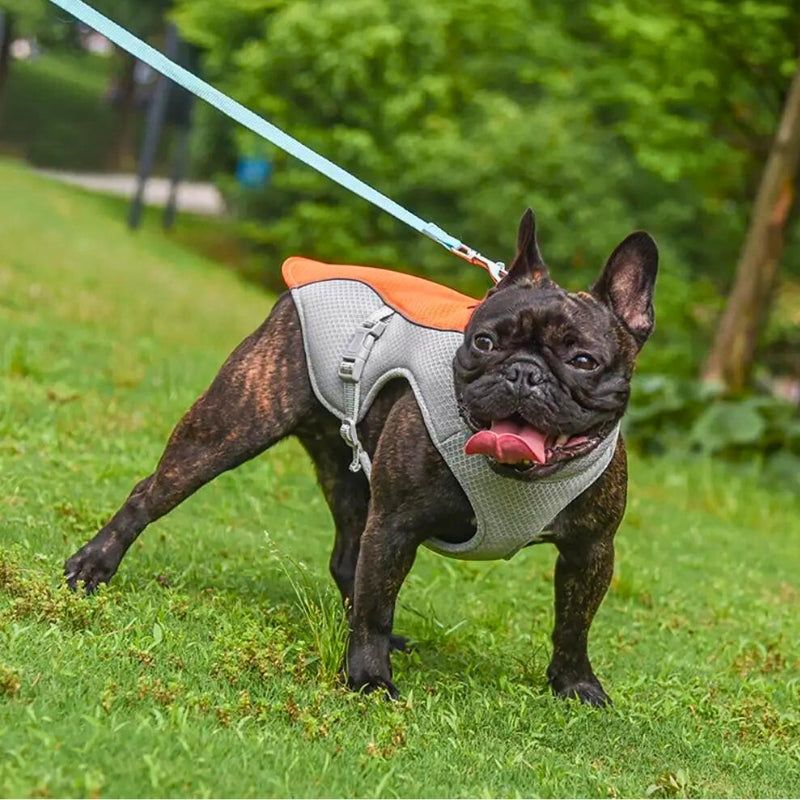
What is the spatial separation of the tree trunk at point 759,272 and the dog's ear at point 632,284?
1088cm

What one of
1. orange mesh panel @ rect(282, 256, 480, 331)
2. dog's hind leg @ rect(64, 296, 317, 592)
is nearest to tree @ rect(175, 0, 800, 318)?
orange mesh panel @ rect(282, 256, 480, 331)

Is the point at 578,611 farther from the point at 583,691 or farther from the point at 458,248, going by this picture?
the point at 458,248

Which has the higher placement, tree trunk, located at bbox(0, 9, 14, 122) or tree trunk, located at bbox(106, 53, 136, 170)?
tree trunk, located at bbox(0, 9, 14, 122)

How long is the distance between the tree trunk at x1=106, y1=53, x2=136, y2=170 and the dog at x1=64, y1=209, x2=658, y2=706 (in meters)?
31.9

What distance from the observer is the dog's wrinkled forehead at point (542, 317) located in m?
4.57

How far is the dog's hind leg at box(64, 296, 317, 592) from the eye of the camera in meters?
5.55

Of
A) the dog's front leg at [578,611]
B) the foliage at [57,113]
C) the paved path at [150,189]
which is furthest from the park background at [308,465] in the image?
the foliage at [57,113]

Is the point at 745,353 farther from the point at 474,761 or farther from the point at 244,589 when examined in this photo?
the point at 474,761

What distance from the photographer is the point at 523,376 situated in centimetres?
444

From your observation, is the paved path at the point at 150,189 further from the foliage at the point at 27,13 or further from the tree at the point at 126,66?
the foliage at the point at 27,13

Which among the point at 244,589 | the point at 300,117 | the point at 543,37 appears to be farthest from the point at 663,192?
the point at 244,589

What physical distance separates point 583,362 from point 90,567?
2.07 metres

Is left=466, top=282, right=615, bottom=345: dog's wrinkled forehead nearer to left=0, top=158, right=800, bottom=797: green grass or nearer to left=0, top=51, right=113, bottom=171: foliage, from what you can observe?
left=0, top=158, right=800, bottom=797: green grass

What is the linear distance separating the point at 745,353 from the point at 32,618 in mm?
11862
